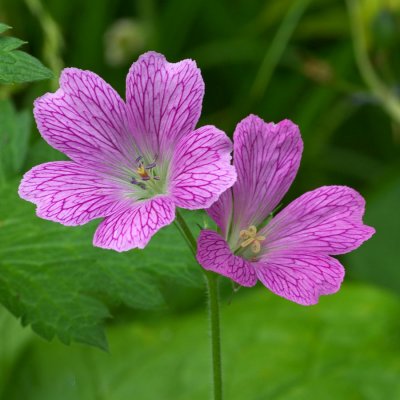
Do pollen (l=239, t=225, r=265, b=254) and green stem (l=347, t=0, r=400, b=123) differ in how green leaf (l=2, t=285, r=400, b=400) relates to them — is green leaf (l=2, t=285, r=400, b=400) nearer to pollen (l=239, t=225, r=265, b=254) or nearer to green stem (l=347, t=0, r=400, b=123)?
green stem (l=347, t=0, r=400, b=123)

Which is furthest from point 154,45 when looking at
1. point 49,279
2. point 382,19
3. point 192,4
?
point 49,279

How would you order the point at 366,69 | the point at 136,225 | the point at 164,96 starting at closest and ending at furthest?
the point at 136,225, the point at 164,96, the point at 366,69

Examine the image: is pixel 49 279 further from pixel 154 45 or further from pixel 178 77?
pixel 154 45

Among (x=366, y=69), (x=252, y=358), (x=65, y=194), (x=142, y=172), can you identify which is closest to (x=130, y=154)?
(x=142, y=172)

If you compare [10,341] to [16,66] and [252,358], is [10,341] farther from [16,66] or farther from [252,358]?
[16,66]

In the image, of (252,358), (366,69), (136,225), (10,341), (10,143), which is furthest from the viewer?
(366,69)

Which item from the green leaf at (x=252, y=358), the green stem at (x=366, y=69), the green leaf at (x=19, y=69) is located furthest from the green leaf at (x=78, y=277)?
the green stem at (x=366, y=69)

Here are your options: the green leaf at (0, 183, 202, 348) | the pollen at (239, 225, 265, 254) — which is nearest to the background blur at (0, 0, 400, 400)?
the green leaf at (0, 183, 202, 348)

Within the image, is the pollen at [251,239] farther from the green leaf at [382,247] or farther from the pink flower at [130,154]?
the green leaf at [382,247]
